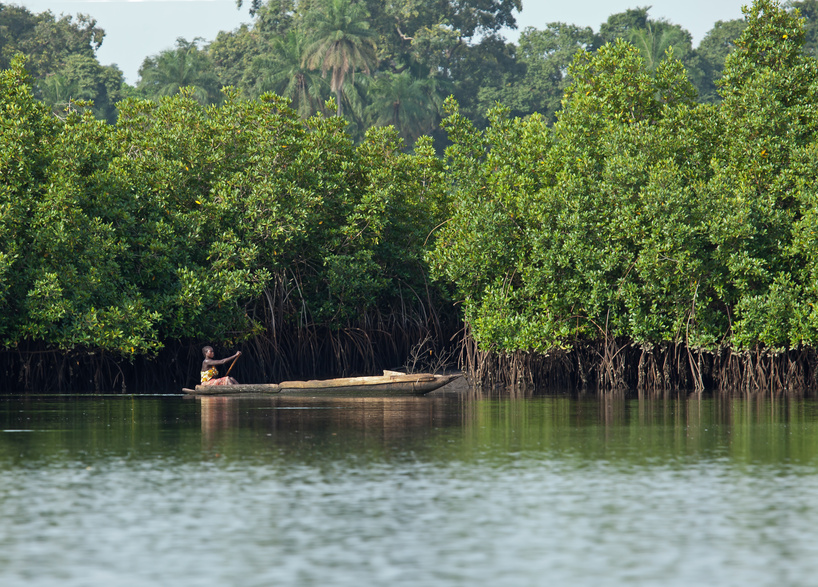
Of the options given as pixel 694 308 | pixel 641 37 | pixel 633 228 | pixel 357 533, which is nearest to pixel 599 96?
pixel 633 228

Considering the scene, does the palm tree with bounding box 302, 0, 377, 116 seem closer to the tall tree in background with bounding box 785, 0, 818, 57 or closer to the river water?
the tall tree in background with bounding box 785, 0, 818, 57

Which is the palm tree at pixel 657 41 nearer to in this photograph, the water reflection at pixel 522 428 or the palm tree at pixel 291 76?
the palm tree at pixel 291 76

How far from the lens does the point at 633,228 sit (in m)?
26.7

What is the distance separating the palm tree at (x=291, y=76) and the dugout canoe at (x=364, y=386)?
34.9 metres

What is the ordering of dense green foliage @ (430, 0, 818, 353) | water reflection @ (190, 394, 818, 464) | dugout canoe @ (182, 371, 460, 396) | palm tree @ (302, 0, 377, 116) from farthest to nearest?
1. palm tree @ (302, 0, 377, 116)
2. dense green foliage @ (430, 0, 818, 353)
3. dugout canoe @ (182, 371, 460, 396)
4. water reflection @ (190, 394, 818, 464)

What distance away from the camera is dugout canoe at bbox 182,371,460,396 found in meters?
24.4

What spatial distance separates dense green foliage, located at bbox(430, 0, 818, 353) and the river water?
7697mm

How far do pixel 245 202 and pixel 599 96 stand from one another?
9.65 m

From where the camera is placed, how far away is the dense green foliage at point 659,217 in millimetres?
25953

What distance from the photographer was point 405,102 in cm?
5834

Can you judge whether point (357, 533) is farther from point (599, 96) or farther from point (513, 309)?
point (599, 96)

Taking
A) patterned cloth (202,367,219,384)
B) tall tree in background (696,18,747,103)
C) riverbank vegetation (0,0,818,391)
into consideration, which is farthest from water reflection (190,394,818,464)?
tall tree in background (696,18,747,103)

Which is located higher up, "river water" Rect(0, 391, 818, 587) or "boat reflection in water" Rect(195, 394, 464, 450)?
"boat reflection in water" Rect(195, 394, 464, 450)

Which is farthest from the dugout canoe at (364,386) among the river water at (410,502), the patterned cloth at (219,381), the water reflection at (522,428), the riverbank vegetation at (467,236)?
the river water at (410,502)
